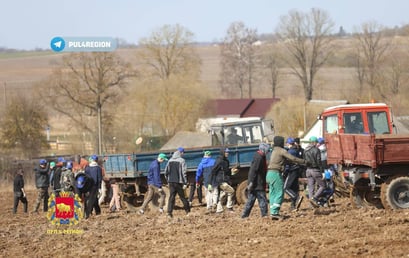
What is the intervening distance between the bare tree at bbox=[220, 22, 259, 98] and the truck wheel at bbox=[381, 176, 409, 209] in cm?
7504

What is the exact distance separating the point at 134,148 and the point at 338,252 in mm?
46994

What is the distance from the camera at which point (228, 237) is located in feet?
Answer: 43.5

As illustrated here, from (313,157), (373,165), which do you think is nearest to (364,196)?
(313,157)

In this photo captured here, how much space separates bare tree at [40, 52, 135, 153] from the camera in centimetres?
5806

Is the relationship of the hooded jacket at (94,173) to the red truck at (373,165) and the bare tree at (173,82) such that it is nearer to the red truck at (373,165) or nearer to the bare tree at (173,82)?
the red truck at (373,165)

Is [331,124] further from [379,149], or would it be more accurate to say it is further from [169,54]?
[169,54]

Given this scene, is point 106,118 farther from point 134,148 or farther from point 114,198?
point 114,198

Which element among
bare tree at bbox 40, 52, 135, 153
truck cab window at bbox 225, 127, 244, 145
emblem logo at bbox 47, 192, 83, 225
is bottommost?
emblem logo at bbox 47, 192, 83, 225

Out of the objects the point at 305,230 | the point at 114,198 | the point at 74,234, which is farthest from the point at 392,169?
the point at 114,198

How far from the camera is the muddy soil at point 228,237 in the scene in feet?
38.6

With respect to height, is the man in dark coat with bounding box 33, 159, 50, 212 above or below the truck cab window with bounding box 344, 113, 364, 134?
below

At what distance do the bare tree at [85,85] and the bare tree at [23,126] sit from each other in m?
1.41

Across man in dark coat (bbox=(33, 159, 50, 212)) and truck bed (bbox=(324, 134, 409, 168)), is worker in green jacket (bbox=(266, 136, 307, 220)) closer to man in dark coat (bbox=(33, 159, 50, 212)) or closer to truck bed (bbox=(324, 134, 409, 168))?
truck bed (bbox=(324, 134, 409, 168))

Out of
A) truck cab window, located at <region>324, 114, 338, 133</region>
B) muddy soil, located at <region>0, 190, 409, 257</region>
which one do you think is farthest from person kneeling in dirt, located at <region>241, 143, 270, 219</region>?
truck cab window, located at <region>324, 114, 338, 133</region>
